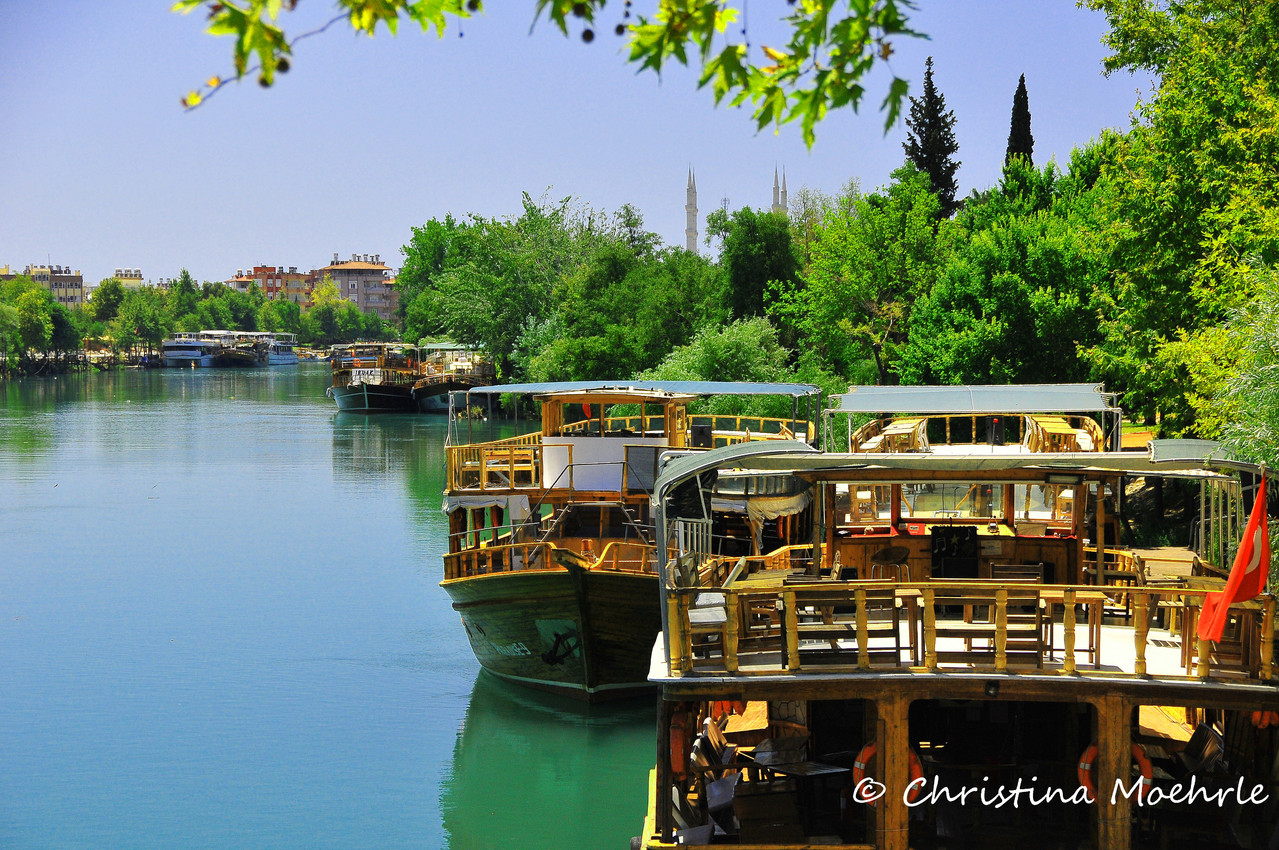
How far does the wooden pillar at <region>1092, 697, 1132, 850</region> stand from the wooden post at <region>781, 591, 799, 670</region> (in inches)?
92.4

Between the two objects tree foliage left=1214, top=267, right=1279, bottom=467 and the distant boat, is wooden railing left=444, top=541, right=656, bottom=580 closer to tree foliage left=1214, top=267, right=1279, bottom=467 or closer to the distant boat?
tree foliage left=1214, top=267, right=1279, bottom=467

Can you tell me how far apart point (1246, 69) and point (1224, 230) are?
4367 mm

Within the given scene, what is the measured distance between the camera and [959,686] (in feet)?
29.8

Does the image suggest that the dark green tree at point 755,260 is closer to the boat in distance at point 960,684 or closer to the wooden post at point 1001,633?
the boat in distance at point 960,684

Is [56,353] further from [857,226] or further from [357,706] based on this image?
[357,706]

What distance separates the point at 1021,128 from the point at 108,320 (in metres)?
141

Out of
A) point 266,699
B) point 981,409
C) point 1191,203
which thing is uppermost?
point 1191,203

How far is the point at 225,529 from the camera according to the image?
33.4 meters

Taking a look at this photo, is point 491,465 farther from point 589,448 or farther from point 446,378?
point 446,378

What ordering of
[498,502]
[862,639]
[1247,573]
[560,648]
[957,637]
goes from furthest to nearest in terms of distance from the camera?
[498,502] → [560,648] → [957,637] → [862,639] → [1247,573]

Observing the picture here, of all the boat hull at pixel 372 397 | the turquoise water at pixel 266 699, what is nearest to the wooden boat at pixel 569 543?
the turquoise water at pixel 266 699

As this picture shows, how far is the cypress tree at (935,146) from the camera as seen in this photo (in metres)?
57.0

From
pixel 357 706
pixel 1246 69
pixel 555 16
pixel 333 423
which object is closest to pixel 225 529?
pixel 357 706

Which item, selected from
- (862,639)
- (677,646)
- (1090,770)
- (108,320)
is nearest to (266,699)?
(677,646)
